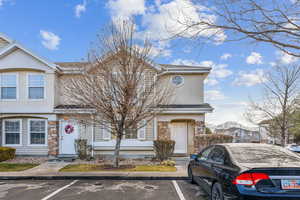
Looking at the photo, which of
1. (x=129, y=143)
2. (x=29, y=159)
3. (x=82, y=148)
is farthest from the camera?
(x=129, y=143)

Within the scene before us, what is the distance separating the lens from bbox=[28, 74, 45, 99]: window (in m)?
12.2

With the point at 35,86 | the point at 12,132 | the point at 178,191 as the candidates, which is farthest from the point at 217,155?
the point at 12,132

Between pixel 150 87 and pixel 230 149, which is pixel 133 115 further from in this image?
pixel 230 149

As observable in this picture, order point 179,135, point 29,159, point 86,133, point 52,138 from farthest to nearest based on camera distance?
1. point 179,135
2. point 86,133
3. point 52,138
4. point 29,159

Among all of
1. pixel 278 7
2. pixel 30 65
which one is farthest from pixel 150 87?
pixel 30 65

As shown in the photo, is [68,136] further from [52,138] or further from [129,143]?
[129,143]

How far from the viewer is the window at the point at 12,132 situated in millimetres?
12406

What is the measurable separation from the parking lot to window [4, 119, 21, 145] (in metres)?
5.96

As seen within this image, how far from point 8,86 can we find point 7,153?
4159mm

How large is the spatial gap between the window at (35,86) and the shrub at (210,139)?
1004cm

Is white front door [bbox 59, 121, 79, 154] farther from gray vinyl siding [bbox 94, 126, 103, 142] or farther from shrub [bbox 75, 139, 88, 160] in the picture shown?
gray vinyl siding [bbox 94, 126, 103, 142]

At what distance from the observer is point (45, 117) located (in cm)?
1213

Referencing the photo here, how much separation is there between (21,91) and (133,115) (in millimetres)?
8172

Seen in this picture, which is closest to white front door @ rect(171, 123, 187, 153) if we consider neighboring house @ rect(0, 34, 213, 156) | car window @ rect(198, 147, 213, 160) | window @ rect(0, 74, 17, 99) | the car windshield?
neighboring house @ rect(0, 34, 213, 156)
